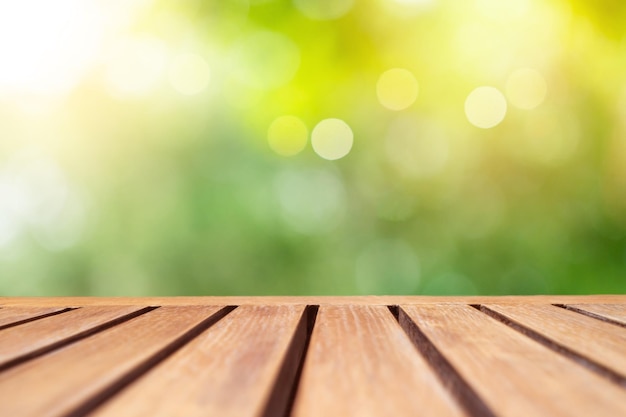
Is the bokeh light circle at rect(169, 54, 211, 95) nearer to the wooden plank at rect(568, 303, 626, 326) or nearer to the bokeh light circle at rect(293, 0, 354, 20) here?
the bokeh light circle at rect(293, 0, 354, 20)

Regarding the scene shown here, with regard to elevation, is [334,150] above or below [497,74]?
below

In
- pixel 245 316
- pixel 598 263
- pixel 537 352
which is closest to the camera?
pixel 537 352

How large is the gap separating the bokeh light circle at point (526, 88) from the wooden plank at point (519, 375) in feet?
5.33

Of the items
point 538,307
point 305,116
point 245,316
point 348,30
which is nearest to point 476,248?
point 305,116

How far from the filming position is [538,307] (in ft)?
2.72

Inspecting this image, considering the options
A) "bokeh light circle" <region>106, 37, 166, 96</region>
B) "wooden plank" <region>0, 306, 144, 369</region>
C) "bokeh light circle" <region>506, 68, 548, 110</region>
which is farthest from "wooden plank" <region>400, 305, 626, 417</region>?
"bokeh light circle" <region>106, 37, 166, 96</region>

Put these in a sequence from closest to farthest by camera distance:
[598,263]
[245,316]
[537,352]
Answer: [537,352] < [245,316] < [598,263]

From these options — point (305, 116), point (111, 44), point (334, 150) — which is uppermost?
point (111, 44)

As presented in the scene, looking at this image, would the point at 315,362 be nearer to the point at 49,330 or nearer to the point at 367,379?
the point at 367,379

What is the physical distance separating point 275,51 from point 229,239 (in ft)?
2.51

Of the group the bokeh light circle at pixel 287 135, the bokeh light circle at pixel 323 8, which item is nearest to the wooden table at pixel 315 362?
the bokeh light circle at pixel 287 135

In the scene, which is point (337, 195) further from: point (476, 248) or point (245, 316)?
point (245, 316)

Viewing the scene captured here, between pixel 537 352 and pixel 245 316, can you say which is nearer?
pixel 537 352

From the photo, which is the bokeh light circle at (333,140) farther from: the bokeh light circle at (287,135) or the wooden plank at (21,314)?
the wooden plank at (21,314)
